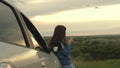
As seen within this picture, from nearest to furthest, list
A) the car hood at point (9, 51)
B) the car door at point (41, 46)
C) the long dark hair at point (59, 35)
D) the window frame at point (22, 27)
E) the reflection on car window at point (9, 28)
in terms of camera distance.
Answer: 1. the car hood at point (9, 51)
2. the reflection on car window at point (9, 28)
3. the window frame at point (22, 27)
4. the car door at point (41, 46)
5. the long dark hair at point (59, 35)

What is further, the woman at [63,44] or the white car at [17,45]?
the woman at [63,44]

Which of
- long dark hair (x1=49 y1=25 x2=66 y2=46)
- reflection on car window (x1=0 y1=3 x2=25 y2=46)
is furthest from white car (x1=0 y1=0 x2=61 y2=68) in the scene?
long dark hair (x1=49 y1=25 x2=66 y2=46)

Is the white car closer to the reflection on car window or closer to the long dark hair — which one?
the reflection on car window

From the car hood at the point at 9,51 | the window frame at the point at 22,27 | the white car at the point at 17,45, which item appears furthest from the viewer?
the window frame at the point at 22,27

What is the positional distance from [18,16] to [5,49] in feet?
4.94

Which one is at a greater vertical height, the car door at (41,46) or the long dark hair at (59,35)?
the car door at (41,46)

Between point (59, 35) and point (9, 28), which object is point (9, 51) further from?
point (59, 35)

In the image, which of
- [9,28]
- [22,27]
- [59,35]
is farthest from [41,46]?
[59,35]

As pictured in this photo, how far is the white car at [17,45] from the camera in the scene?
16.3ft

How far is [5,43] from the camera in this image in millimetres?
5141

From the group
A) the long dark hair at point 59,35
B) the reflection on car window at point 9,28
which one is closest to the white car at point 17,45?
the reflection on car window at point 9,28

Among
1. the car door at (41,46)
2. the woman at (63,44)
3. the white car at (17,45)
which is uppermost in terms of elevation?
the white car at (17,45)

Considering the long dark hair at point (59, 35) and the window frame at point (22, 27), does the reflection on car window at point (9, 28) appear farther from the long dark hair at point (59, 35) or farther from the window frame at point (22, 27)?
the long dark hair at point (59, 35)

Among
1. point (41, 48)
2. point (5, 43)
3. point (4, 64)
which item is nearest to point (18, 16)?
point (41, 48)
